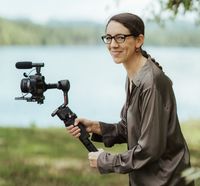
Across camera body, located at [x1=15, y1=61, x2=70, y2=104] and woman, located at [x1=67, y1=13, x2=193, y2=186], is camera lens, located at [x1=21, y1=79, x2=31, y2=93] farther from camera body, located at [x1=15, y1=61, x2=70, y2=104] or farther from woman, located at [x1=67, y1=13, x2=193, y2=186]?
woman, located at [x1=67, y1=13, x2=193, y2=186]

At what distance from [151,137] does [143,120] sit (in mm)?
106

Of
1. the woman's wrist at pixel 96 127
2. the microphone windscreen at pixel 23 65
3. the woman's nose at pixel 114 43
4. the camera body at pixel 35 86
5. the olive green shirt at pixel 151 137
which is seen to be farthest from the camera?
the woman's wrist at pixel 96 127

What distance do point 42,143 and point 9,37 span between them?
28952mm

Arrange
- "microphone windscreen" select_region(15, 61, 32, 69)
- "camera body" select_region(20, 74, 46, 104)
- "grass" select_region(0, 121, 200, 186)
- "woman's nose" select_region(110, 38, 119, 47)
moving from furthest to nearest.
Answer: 1. "grass" select_region(0, 121, 200, 186)
2. "microphone windscreen" select_region(15, 61, 32, 69)
3. "camera body" select_region(20, 74, 46, 104)
4. "woman's nose" select_region(110, 38, 119, 47)

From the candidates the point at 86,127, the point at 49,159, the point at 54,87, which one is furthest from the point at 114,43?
the point at 49,159

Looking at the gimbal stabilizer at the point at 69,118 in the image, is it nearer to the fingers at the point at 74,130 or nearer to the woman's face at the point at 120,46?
the fingers at the point at 74,130

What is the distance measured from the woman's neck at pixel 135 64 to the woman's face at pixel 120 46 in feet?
0.08

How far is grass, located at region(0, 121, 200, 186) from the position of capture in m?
11.1

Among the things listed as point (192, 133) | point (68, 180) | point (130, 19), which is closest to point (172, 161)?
point (130, 19)

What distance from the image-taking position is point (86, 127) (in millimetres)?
4398

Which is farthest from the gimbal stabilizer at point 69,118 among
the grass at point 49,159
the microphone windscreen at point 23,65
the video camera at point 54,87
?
the grass at point 49,159

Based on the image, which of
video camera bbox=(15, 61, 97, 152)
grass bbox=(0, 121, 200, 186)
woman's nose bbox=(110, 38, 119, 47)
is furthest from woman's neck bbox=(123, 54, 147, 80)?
grass bbox=(0, 121, 200, 186)

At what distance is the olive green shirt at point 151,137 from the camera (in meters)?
3.84

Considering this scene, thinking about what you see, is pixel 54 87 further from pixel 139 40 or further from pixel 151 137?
pixel 151 137
